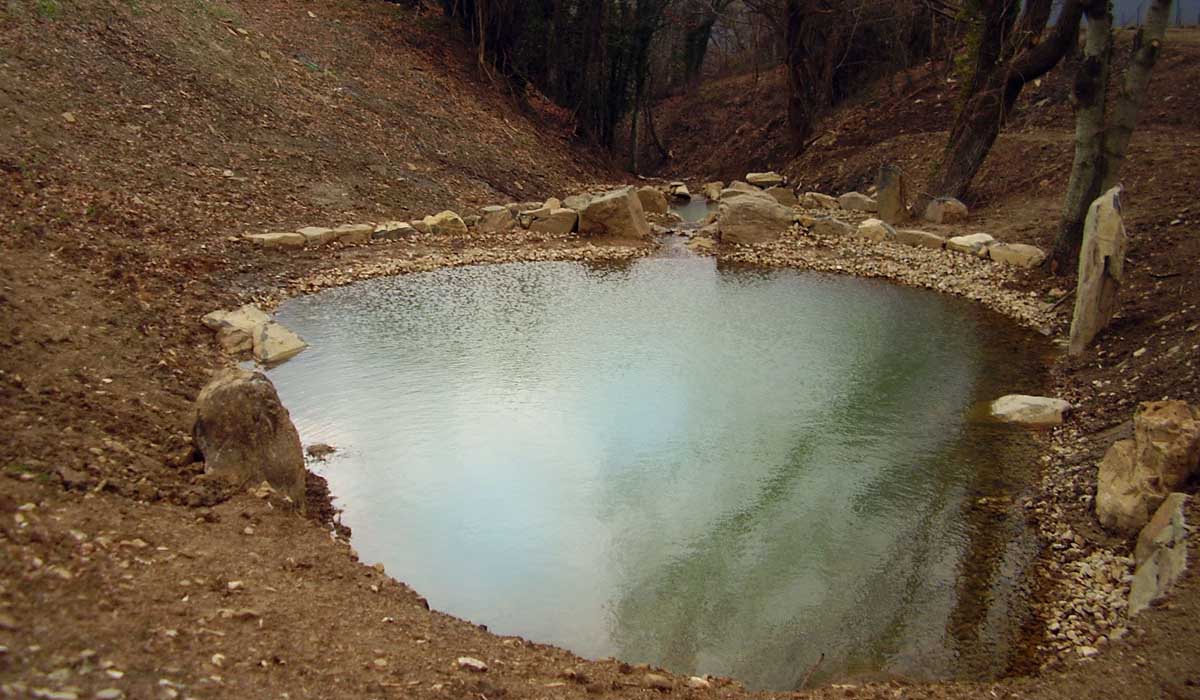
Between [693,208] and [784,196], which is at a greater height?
[784,196]

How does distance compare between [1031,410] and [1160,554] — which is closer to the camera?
[1160,554]

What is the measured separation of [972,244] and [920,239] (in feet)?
2.97

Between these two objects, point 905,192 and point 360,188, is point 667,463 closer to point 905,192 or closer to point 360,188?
point 360,188

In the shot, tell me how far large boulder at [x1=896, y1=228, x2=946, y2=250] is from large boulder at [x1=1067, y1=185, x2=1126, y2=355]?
15.5ft

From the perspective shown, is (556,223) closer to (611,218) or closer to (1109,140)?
(611,218)

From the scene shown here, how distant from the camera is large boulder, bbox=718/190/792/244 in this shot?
13.8 metres

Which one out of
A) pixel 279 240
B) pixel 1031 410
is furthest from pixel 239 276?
pixel 1031 410

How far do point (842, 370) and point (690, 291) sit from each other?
3176 millimetres

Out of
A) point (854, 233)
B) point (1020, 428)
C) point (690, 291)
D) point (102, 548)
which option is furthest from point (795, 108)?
point (102, 548)

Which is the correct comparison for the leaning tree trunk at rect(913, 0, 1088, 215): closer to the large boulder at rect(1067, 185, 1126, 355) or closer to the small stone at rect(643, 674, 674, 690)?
the large boulder at rect(1067, 185, 1126, 355)

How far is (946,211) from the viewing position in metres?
14.4

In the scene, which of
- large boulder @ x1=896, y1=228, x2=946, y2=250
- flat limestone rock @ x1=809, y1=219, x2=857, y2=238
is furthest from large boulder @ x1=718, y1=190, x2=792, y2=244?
large boulder @ x1=896, y1=228, x2=946, y2=250

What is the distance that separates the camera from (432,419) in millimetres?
7113

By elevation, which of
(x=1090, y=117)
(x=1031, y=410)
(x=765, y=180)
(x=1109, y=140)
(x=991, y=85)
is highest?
(x=991, y=85)
